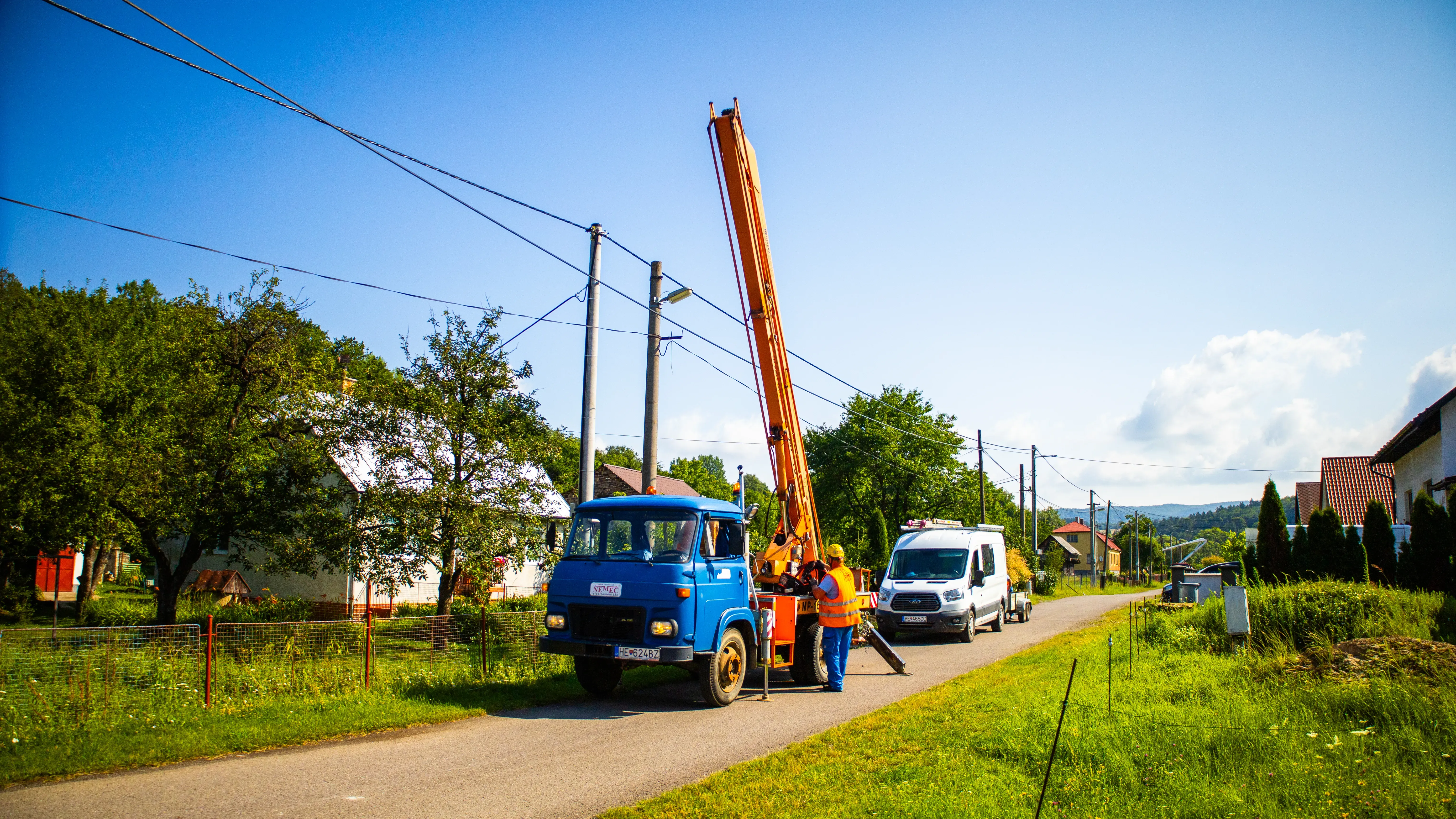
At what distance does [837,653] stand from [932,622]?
23.2 feet

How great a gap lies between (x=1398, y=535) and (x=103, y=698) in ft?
98.4

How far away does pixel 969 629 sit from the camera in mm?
18453

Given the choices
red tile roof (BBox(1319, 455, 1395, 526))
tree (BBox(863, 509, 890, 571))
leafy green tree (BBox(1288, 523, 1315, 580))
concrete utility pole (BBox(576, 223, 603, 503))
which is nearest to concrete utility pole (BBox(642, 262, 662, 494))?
concrete utility pole (BBox(576, 223, 603, 503))

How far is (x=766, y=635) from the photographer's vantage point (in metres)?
11.2

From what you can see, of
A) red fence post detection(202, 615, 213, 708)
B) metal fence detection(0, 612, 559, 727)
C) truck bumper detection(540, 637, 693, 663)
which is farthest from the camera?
truck bumper detection(540, 637, 693, 663)

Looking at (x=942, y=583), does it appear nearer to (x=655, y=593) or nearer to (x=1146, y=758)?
(x=655, y=593)

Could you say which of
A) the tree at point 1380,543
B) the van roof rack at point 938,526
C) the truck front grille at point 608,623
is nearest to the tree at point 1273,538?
the tree at point 1380,543

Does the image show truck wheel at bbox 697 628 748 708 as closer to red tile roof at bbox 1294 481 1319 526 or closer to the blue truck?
the blue truck

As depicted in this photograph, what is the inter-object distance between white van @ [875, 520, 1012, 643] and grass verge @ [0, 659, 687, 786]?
9586mm

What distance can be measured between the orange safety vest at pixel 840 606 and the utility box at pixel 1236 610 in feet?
15.2

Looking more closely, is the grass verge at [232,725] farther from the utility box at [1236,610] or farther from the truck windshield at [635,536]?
the utility box at [1236,610]

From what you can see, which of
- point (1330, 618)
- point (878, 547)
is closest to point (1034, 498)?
point (878, 547)

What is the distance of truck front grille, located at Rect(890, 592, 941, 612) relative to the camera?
18.1 m

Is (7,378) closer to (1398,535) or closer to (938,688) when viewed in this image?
(938,688)
